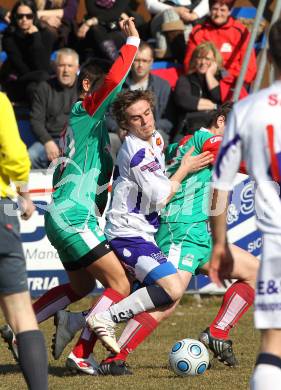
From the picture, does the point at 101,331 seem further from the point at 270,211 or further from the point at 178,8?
the point at 178,8

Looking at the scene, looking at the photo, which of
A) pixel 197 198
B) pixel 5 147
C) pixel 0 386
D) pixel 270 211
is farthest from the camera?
pixel 197 198

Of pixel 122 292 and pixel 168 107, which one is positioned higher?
pixel 122 292

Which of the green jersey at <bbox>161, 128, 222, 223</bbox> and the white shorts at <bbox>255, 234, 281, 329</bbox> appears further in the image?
the green jersey at <bbox>161, 128, 222, 223</bbox>

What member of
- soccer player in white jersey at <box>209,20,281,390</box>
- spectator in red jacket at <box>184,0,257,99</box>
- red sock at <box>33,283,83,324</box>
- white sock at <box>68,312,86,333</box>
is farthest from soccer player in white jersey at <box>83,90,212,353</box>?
spectator in red jacket at <box>184,0,257,99</box>

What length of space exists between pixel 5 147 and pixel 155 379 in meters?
2.63

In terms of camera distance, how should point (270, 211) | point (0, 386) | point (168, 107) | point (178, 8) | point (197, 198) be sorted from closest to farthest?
1. point (270, 211)
2. point (0, 386)
3. point (197, 198)
4. point (168, 107)
5. point (178, 8)

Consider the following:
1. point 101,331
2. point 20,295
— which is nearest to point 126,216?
point 101,331

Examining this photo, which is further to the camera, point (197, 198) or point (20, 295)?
point (197, 198)

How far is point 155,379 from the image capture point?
7.52 m

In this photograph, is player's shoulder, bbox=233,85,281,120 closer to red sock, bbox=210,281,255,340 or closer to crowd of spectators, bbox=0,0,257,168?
red sock, bbox=210,281,255,340

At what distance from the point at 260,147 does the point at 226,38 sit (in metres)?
8.85

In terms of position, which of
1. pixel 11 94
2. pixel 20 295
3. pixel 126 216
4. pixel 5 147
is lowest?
pixel 11 94

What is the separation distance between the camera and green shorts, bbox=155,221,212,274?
26.1 ft

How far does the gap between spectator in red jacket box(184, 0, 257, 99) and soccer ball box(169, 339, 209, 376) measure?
20.4 feet
